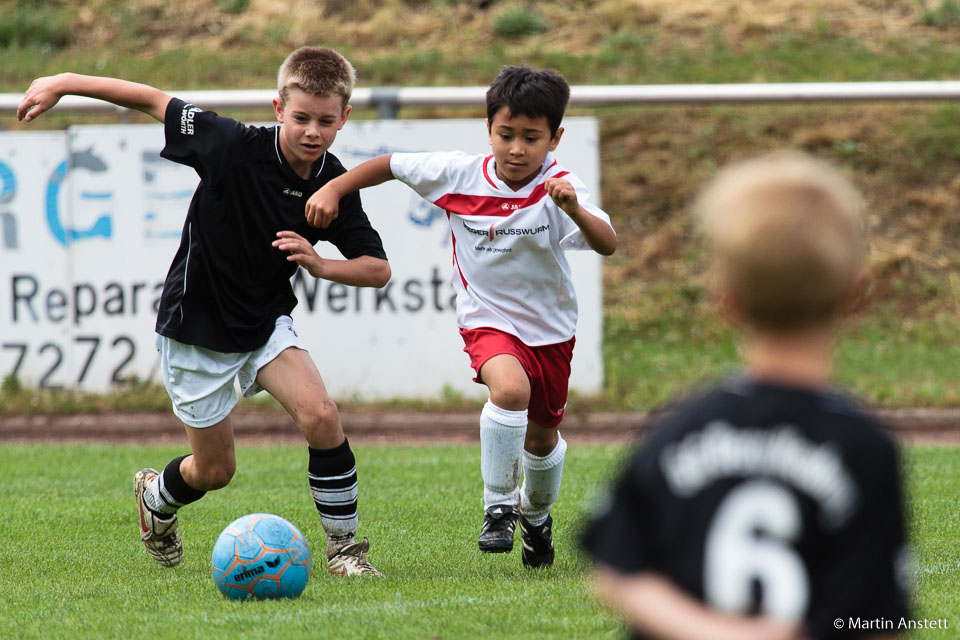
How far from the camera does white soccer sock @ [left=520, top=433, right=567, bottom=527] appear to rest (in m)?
5.04

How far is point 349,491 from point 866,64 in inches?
485

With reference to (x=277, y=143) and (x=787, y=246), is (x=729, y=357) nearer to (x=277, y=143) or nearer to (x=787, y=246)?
(x=277, y=143)

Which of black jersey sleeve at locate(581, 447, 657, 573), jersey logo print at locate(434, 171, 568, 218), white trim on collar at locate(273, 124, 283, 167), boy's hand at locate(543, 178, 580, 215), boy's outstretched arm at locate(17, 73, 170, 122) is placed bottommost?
black jersey sleeve at locate(581, 447, 657, 573)

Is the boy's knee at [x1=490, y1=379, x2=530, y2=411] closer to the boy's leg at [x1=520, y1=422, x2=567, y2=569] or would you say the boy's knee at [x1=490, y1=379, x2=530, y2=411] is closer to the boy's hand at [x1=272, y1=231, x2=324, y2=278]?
the boy's leg at [x1=520, y1=422, x2=567, y2=569]

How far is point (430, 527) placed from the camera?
589 centimetres

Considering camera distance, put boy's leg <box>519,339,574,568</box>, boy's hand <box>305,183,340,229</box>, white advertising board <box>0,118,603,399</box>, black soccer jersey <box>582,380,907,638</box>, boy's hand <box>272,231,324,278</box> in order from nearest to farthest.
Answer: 1. black soccer jersey <box>582,380,907,638</box>
2. boy's hand <box>272,231,324,278</box>
3. boy's hand <box>305,183,340,229</box>
4. boy's leg <box>519,339,574,568</box>
5. white advertising board <box>0,118,603,399</box>

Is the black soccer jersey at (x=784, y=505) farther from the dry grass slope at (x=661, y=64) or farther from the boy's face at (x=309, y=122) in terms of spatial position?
the dry grass slope at (x=661, y=64)

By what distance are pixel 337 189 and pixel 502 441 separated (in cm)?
111

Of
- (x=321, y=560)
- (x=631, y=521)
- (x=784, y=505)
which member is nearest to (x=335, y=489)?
(x=321, y=560)

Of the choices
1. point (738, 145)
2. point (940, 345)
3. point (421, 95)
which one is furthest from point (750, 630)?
point (738, 145)

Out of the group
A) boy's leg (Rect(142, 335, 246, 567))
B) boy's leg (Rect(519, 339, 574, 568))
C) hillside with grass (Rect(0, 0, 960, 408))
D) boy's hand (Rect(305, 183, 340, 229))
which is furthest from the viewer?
hillside with grass (Rect(0, 0, 960, 408))

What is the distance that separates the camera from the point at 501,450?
479 centimetres

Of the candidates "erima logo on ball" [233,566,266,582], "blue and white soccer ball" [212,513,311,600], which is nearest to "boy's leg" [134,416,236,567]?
"blue and white soccer ball" [212,513,311,600]

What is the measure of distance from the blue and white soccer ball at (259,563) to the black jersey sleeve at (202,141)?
1.38 m
